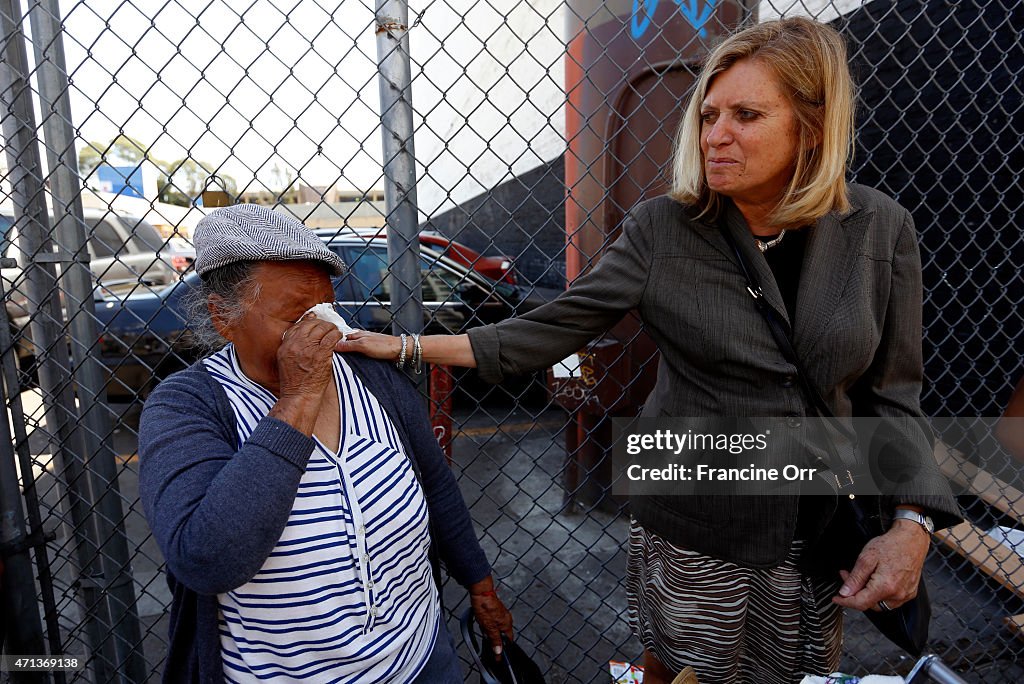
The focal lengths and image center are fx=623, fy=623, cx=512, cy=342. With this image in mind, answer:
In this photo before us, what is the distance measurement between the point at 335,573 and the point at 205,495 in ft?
0.98

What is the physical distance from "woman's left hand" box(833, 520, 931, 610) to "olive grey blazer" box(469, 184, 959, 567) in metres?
0.08

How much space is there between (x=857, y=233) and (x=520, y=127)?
9.59 metres

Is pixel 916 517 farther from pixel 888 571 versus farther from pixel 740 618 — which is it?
pixel 740 618

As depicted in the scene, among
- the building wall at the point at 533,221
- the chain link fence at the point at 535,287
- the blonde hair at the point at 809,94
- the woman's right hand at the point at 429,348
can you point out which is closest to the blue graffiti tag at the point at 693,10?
the chain link fence at the point at 535,287

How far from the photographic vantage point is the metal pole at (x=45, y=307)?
157 cm

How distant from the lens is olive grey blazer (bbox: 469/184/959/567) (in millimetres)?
1398

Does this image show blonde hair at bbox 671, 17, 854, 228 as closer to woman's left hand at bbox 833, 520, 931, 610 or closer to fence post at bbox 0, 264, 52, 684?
woman's left hand at bbox 833, 520, 931, 610

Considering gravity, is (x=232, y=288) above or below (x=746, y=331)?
above

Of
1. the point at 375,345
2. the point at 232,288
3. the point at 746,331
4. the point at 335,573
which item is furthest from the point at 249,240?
the point at 746,331

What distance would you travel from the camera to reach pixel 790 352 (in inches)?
54.7

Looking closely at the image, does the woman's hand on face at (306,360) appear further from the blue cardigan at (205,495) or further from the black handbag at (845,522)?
the black handbag at (845,522)

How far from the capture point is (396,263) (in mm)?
1687

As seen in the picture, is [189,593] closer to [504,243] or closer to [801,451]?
[801,451]

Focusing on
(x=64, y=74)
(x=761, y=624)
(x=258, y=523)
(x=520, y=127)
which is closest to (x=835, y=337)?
(x=761, y=624)
